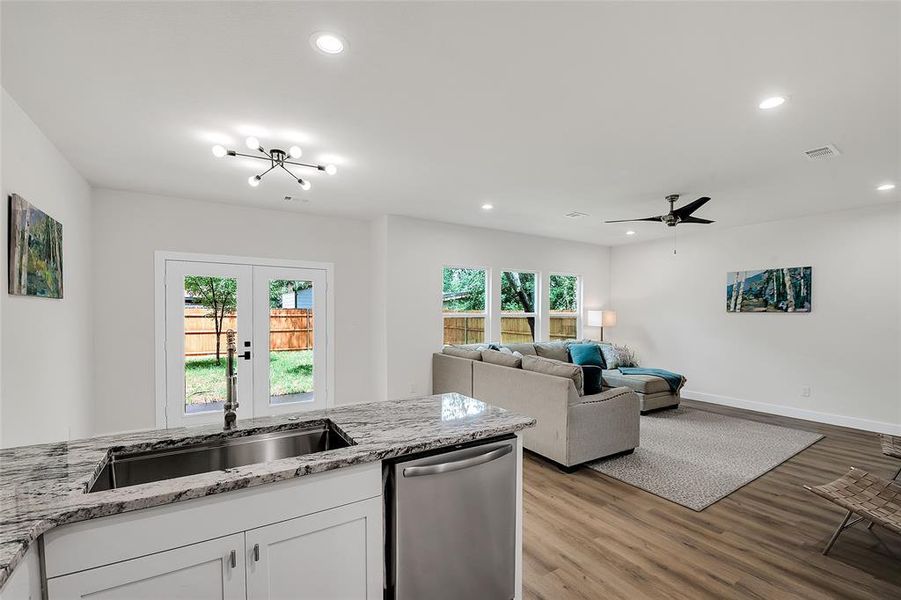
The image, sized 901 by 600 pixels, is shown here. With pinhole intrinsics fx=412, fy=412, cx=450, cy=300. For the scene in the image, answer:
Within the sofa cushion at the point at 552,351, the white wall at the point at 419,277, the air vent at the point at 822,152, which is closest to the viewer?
the air vent at the point at 822,152

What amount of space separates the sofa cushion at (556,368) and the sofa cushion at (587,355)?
1.94 metres

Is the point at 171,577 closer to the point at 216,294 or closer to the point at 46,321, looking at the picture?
the point at 46,321

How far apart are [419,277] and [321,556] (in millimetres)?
4322

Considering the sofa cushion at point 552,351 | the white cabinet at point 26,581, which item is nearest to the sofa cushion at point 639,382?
the sofa cushion at point 552,351

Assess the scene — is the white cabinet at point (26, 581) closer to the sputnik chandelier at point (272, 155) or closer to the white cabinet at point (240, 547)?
the white cabinet at point (240, 547)

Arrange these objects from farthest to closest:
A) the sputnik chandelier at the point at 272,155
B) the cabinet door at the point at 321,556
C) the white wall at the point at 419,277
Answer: the white wall at the point at 419,277 → the sputnik chandelier at the point at 272,155 → the cabinet door at the point at 321,556

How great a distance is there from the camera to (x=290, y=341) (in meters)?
5.15

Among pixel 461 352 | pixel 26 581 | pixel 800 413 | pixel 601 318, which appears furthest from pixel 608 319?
pixel 26 581

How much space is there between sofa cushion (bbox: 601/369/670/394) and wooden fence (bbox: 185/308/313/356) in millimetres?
4053

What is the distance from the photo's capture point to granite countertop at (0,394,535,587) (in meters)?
1.05

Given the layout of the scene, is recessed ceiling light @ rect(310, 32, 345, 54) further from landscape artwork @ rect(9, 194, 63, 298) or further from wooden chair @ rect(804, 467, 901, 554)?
wooden chair @ rect(804, 467, 901, 554)

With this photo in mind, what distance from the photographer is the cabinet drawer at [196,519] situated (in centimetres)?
107

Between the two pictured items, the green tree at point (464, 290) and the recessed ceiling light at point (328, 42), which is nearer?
the recessed ceiling light at point (328, 42)

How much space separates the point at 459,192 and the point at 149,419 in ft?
13.3
